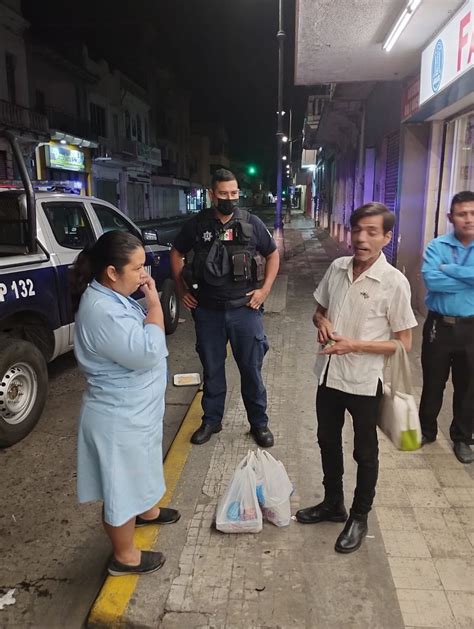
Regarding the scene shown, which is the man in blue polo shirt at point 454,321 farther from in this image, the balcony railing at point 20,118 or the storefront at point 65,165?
the storefront at point 65,165

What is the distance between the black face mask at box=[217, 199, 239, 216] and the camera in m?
3.62

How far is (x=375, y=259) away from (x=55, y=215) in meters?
3.84

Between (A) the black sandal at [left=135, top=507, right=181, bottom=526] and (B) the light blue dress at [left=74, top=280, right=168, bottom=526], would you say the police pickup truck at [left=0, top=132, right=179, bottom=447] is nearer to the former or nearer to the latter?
(A) the black sandal at [left=135, top=507, right=181, bottom=526]

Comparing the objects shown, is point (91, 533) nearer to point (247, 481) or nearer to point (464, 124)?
point (247, 481)

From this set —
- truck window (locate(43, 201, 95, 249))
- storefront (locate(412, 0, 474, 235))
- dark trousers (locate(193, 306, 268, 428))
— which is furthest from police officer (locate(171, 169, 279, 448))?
storefront (locate(412, 0, 474, 235))

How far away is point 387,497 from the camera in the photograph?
3244 millimetres

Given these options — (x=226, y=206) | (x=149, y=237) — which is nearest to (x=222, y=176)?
(x=226, y=206)

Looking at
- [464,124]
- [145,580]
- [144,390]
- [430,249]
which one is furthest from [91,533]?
[464,124]

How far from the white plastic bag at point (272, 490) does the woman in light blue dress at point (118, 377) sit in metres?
0.74

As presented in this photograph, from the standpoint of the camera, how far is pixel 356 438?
2.68 metres

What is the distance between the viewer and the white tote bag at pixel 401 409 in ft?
8.25

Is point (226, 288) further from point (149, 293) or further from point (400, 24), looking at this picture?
point (400, 24)

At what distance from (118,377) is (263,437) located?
1981 mm

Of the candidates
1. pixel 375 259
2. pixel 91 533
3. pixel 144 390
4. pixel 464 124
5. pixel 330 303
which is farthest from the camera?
pixel 464 124
